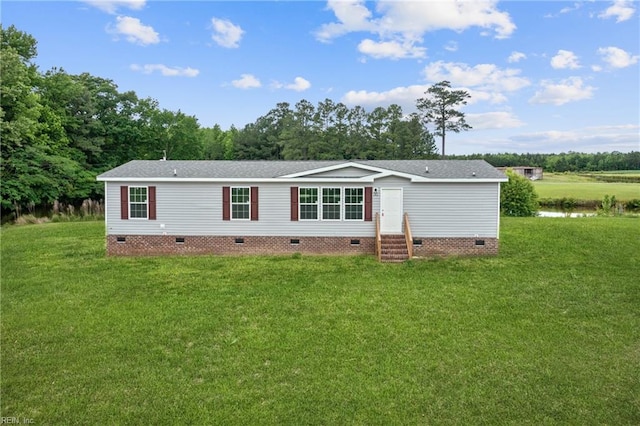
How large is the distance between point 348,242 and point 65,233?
13.4 metres

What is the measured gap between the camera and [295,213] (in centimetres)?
1404

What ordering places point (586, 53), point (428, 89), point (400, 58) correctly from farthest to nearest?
point (428, 89) < point (400, 58) < point (586, 53)

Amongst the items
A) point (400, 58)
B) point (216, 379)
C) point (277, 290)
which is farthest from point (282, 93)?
point (216, 379)

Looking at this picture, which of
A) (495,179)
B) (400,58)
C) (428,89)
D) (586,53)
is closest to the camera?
(495,179)

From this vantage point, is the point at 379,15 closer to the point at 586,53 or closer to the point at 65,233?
the point at 586,53

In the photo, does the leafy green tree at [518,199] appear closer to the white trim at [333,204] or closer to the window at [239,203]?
the white trim at [333,204]

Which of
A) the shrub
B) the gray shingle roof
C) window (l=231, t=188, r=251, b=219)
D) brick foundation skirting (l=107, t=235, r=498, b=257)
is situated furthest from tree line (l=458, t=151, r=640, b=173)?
window (l=231, t=188, r=251, b=219)

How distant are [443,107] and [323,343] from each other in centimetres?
3961

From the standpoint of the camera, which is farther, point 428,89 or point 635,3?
point 428,89

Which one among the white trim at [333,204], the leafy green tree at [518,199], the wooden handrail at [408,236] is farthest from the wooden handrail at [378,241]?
the leafy green tree at [518,199]

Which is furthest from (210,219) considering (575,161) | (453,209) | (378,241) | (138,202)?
(575,161)

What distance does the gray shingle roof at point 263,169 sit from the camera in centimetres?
1400

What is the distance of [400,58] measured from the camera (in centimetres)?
2466

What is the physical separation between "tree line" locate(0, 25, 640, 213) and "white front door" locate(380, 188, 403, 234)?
17.2m
